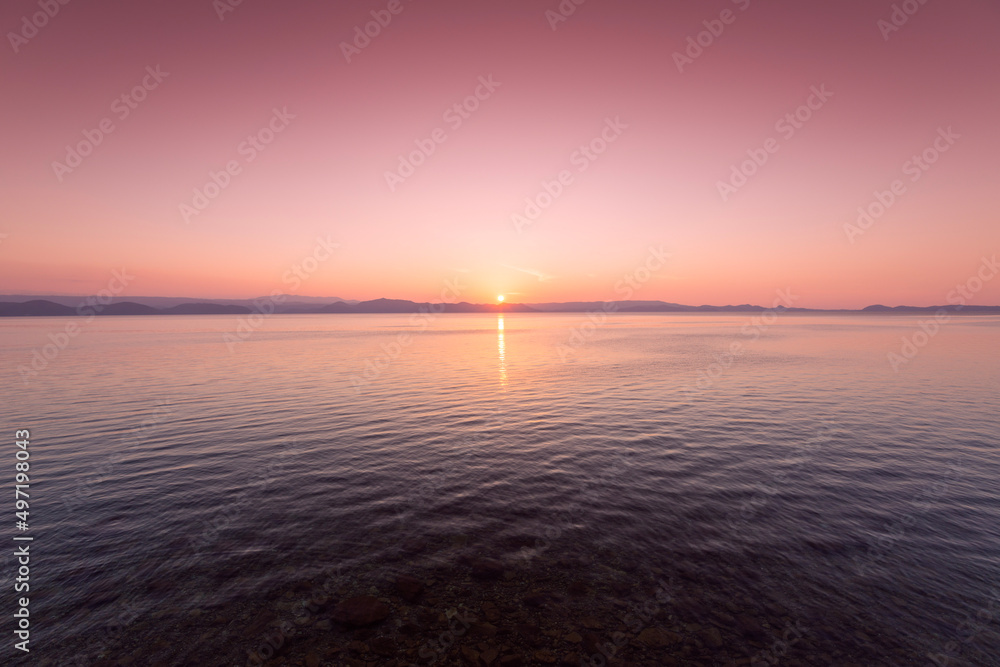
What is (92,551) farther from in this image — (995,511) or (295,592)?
(995,511)

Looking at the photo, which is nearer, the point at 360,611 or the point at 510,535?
the point at 360,611

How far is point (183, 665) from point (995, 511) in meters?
35.5

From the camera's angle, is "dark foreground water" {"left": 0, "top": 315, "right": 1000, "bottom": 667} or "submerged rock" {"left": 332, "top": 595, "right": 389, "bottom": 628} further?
"submerged rock" {"left": 332, "top": 595, "right": 389, "bottom": 628}

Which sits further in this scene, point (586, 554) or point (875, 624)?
point (586, 554)

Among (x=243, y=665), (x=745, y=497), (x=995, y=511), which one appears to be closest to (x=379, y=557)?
(x=243, y=665)

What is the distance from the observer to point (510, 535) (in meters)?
18.2

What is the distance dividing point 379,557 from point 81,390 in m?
56.4

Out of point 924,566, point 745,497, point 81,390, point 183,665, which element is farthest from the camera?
point 81,390

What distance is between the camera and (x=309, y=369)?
67500 millimetres

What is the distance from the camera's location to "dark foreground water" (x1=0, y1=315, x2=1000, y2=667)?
41.4ft

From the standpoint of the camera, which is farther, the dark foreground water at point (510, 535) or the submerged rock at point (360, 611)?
the submerged rock at point (360, 611)

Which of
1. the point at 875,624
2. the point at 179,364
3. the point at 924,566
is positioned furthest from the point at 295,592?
the point at 179,364

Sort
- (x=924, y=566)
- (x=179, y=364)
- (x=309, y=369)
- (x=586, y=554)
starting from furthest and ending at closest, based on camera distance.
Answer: (x=179, y=364)
(x=309, y=369)
(x=586, y=554)
(x=924, y=566)

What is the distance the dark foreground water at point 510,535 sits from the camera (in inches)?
496
